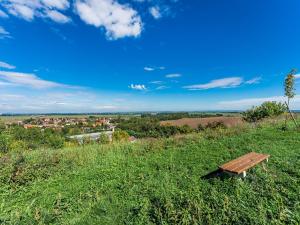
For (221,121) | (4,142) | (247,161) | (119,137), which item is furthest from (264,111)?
(4,142)

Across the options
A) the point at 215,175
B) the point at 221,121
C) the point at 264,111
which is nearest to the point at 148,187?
the point at 215,175

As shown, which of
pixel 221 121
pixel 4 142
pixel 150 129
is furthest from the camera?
pixel 150 129

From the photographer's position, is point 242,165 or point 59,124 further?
point 59,124

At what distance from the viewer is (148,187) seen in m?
4.56

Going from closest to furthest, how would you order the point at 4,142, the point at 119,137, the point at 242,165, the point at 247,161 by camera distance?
the point at 242,165
the point at 247,161
the point at 4,142
the point at 119,137

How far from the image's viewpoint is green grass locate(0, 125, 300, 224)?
329 cm

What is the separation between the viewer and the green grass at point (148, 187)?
329 centimetres

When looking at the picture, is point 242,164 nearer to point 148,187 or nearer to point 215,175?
point 215,175

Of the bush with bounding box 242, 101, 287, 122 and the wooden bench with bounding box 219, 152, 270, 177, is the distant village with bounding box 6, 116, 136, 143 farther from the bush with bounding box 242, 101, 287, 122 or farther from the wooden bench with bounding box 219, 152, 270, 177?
the bush with bounding box 242, 101, 287, 122

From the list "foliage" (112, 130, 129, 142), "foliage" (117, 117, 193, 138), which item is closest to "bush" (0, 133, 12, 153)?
"foliage" (112, 130, 129, 142)

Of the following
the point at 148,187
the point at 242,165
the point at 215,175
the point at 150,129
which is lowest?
the point at 150,129

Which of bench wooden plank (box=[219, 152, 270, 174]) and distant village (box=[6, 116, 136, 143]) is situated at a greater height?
bench wooden plank (box=[219, 152, 270, 174])

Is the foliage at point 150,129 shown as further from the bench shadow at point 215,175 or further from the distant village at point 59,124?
the bench shadow at point 215,175

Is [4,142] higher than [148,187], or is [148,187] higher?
[4,142]
